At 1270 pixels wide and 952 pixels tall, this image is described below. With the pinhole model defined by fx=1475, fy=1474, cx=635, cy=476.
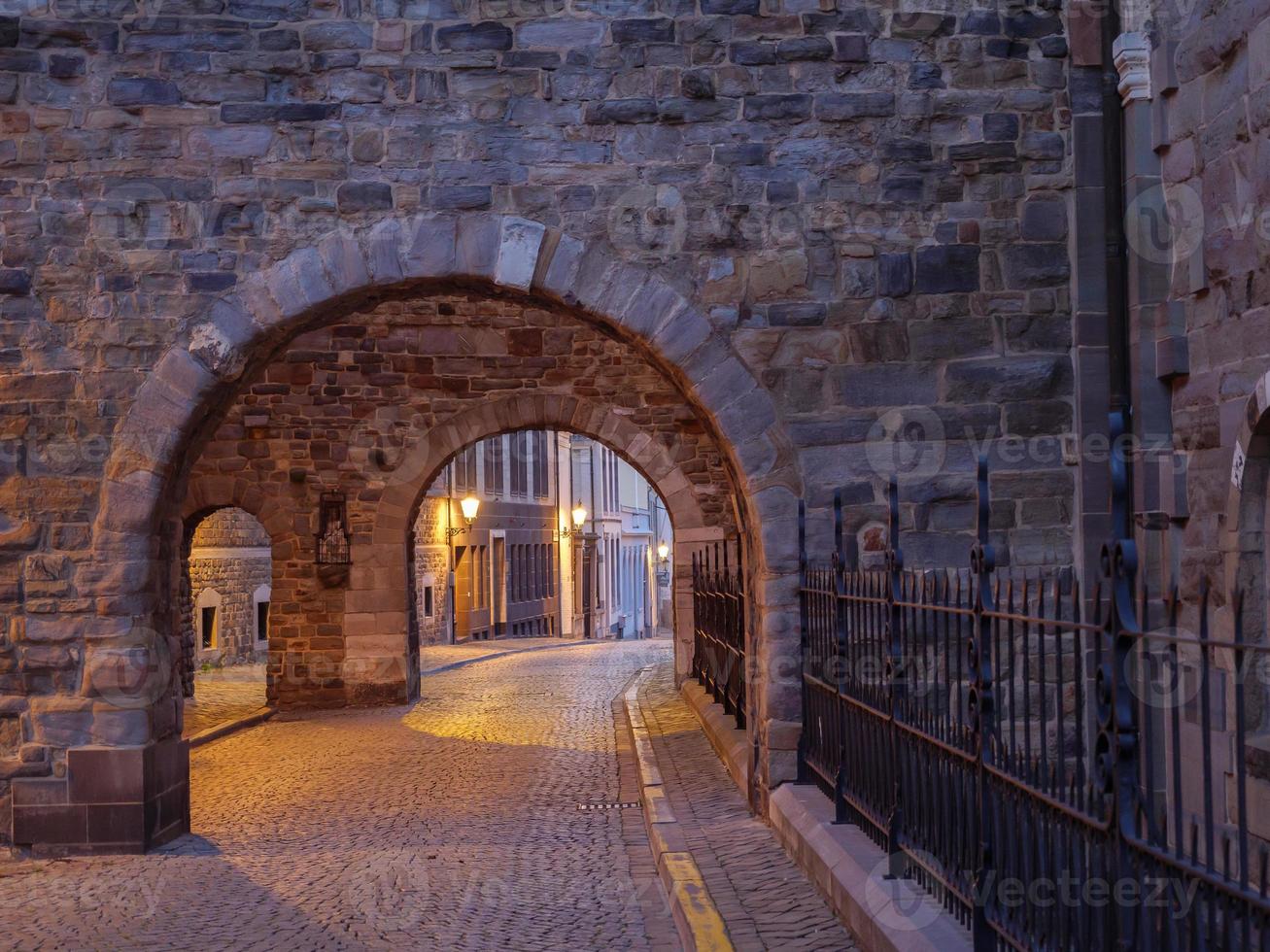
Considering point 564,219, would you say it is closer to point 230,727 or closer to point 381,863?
point 381,863

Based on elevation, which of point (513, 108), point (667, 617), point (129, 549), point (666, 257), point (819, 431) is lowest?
point (667, 617)

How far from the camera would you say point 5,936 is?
5984 mm

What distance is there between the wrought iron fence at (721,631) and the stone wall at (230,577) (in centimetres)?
992

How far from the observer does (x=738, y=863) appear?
6.69 metres

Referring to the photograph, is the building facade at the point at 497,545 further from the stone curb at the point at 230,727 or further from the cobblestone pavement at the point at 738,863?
the cobblestone pavement at the point at 738,863

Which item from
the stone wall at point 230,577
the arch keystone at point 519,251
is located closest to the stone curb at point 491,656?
the stone wall at point 230,577

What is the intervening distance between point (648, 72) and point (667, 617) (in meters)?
47.4

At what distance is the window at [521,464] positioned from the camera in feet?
109

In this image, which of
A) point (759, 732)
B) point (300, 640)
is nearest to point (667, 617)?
point (300, 640)

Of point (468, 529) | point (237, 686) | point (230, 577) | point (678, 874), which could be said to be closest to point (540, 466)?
point (468, 529)

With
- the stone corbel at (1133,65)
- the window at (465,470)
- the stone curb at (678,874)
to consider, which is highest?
the stone corbel at (1133,65)

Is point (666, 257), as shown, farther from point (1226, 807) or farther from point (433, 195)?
point (1226, 807)

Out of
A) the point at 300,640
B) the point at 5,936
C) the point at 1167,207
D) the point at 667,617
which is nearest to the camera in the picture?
the point at 5,936

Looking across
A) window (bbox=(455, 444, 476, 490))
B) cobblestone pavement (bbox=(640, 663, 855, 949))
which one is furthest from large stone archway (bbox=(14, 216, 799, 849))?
window (bbox=(455, 444, 476, 490))
